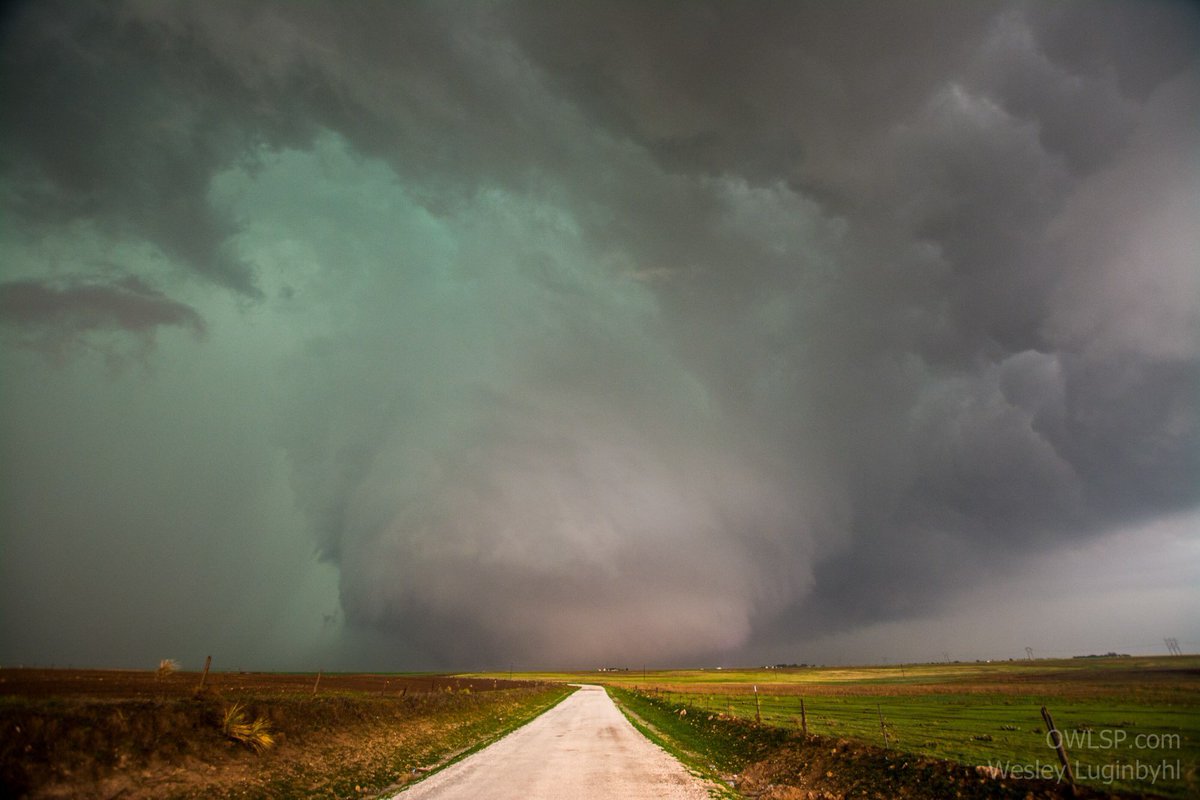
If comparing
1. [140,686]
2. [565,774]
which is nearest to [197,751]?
[565,774]

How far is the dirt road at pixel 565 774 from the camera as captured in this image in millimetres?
15328

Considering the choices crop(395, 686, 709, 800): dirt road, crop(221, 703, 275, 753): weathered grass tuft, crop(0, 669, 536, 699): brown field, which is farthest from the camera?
crop(0, 669, 536, 699): brown field

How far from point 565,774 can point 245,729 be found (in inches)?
466

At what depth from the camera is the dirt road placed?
50.3 feet

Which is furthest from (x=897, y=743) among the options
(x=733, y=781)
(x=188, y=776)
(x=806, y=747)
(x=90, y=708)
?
(x=90, y=708)

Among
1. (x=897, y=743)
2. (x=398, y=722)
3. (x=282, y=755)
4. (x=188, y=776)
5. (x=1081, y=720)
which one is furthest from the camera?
(x=1081, y=720)

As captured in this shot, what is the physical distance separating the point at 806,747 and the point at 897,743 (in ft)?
30.4

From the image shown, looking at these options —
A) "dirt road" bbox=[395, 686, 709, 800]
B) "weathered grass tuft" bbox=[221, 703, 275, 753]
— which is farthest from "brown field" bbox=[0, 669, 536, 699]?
"dirt road" bbox=[395, 686, 709, 800]

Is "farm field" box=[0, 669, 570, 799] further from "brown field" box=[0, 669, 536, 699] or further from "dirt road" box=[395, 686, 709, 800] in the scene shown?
"brown field" box=[0, 669, 536, 699]

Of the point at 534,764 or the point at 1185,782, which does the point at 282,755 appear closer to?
the point at 534,764

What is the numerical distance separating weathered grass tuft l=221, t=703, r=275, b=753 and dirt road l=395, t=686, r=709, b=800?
677cm

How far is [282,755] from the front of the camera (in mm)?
18984

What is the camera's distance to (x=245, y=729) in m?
18.2

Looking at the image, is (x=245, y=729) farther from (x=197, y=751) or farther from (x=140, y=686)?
(x=140, y=686)
